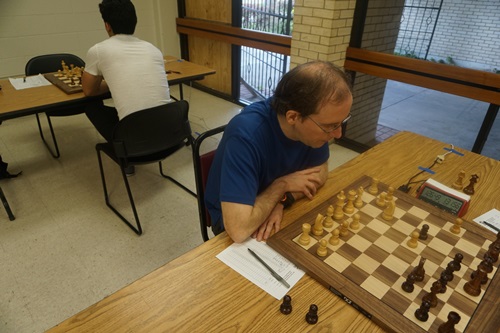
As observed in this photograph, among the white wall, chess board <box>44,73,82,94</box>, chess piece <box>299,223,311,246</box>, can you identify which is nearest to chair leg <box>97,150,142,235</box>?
chess board <box>44,73,82,94</box>

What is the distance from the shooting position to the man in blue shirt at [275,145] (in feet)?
3.32

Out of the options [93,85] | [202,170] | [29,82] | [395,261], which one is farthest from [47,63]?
[395,261]

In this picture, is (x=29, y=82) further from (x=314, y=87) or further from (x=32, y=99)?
(x=314, y=87)

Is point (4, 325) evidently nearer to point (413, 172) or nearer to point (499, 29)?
point (413, 172)

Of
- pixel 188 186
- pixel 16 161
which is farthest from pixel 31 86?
pixel 188 186

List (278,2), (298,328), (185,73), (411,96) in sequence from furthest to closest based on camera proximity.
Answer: (411,96) < (278,2) < (185,73) < (298,328)

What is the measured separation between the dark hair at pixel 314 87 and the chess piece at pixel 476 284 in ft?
1.95

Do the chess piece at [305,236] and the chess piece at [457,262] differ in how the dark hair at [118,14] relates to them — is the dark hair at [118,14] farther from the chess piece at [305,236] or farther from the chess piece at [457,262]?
the chess piece at [457,262]

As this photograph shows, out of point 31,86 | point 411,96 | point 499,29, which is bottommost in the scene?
point 411,96

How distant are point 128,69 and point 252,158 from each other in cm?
138

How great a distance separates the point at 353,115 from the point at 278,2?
158cm

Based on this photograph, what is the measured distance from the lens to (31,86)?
7.92 ft

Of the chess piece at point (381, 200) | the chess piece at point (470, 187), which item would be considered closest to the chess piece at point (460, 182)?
the chess piece at point (470, 187)

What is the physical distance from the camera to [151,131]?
1.97 m
